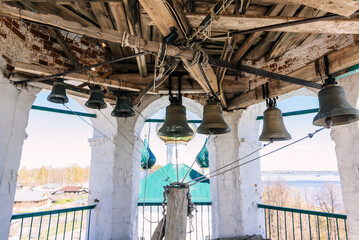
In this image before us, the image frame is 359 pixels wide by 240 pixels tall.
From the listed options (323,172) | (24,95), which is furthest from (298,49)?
(323,172)

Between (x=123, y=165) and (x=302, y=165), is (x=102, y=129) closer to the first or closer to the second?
(x=123, y=165)

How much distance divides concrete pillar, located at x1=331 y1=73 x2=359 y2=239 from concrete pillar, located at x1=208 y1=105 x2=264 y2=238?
1388 mm

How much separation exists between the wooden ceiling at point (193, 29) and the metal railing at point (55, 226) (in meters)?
1.62

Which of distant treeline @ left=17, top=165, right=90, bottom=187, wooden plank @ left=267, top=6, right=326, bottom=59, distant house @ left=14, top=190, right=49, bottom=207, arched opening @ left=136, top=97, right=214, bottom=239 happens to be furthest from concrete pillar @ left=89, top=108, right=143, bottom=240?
distant treeline @ left=17, top=165, right=90, bottom=187

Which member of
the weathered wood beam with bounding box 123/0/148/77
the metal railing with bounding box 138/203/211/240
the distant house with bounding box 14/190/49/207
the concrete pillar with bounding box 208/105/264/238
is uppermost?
the weathered wood beam with bounding box 123/0/148/77

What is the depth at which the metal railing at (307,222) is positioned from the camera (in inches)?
109

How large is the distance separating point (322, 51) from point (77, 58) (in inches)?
127

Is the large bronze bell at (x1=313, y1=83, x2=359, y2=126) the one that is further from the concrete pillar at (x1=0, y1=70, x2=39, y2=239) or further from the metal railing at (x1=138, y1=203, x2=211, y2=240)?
the concrete pillar at (x1=0, y1=70, x2=39, y2=239)

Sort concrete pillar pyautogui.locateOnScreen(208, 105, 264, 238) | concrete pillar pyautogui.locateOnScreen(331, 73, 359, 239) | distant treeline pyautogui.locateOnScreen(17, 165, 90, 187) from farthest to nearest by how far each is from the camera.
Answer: distant treeline pyautogui.locateOnScreen(17, 165, 90, 187) < concrete pillar pyautogui.locateOnScreen(208, 105, 264, 238) < concrete pillar pyautogui.locateOnScreen(331, 73, 359, 239)

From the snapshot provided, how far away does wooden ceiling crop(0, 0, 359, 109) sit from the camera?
136cm

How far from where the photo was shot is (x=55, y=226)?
14312 millimetres

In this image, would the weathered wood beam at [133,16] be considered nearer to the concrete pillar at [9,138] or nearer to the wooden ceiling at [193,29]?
the wooden ceiling at [193,29]

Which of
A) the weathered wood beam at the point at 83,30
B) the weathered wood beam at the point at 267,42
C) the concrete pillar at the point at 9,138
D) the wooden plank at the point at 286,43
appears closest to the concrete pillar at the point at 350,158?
the wooden plank at the point at 286,43

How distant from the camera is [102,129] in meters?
3.71
